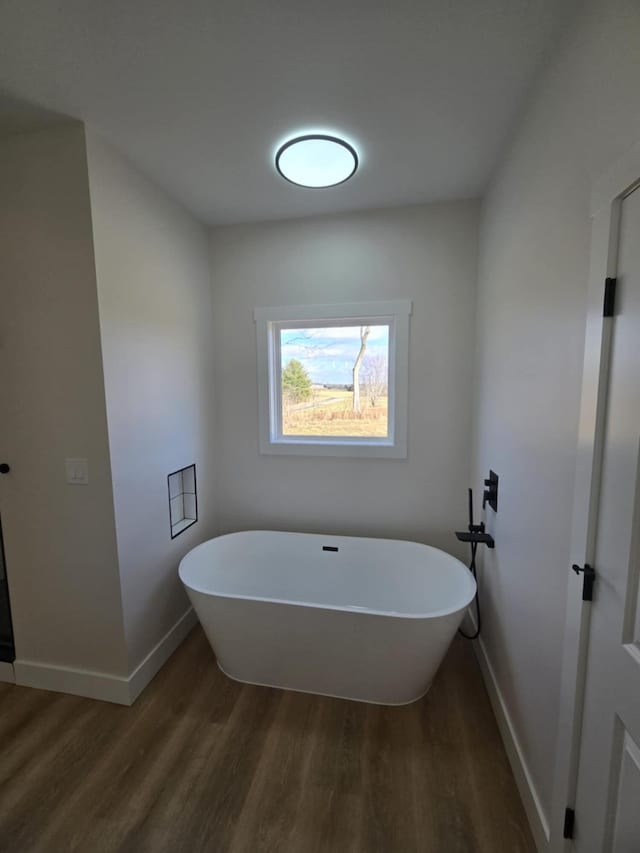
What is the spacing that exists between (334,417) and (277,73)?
1.77 m

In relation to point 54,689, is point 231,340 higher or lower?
higher

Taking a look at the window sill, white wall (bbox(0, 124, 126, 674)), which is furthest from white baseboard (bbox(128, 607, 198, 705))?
the window sill

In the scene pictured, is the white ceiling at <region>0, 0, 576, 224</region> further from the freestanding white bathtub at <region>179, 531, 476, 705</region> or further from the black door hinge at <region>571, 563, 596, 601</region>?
the freestanding white bathtub at <region>179, 531, 476, 705</region>

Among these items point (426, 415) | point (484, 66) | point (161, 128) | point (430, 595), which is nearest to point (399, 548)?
point (430, 595)

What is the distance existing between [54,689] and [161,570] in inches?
29.1

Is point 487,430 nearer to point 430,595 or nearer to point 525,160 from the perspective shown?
point 430,595

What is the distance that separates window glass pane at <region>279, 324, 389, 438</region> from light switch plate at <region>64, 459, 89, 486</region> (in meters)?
1.29

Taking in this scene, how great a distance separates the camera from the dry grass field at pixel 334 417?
2.47 meters

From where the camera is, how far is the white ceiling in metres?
1.05

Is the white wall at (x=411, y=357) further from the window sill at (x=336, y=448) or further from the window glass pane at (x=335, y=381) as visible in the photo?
the window glass pane at (x=335, y=381)

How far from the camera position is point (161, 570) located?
2023 millimetres

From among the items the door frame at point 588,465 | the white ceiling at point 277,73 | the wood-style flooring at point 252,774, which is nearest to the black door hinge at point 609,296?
the door frame at point 588,465

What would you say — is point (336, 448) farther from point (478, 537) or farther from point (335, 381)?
point (478, 537)

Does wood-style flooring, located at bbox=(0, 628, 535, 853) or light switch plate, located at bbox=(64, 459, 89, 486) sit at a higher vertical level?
light switch plate, located at bbox=(64, 459, 89, 486)
